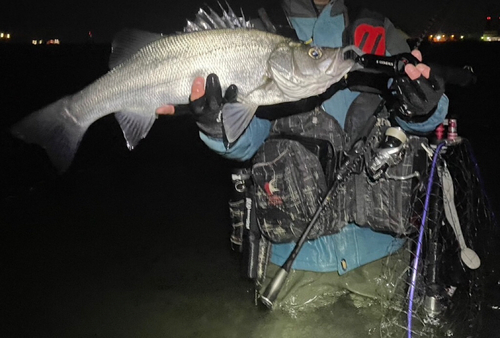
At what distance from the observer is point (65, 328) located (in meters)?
4.02

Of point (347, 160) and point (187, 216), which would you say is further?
point (187, 216)

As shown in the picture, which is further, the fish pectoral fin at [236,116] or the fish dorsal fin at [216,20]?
the fish dorsal fin at [216,20]

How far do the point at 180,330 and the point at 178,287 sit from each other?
31.0 inches

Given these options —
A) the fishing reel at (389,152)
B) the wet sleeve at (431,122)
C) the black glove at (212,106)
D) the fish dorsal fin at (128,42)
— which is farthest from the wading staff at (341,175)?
the fish dorsal fin at (128,42)

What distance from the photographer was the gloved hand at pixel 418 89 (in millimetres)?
2504

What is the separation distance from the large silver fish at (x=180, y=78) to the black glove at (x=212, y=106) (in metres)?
0.06

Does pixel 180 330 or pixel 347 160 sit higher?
pixel 347 160

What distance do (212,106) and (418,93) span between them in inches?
48.2

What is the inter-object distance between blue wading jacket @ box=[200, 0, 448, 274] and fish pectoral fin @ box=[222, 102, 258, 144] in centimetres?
36

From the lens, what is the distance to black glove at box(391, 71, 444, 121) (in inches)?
101

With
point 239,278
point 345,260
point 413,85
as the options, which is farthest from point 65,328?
point 413,85

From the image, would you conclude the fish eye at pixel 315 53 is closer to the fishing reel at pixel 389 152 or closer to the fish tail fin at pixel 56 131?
the fishing reel at pixel 389 152

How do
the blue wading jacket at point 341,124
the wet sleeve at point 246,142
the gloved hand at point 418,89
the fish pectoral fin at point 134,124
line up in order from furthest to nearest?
the blue wading jacket at point 341,124, the wet sleeve at point 246,142, the fish pectoral fin at point 134,124, the gloved hand at point 418,89

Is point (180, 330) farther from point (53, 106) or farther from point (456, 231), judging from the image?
point (456, 231)
